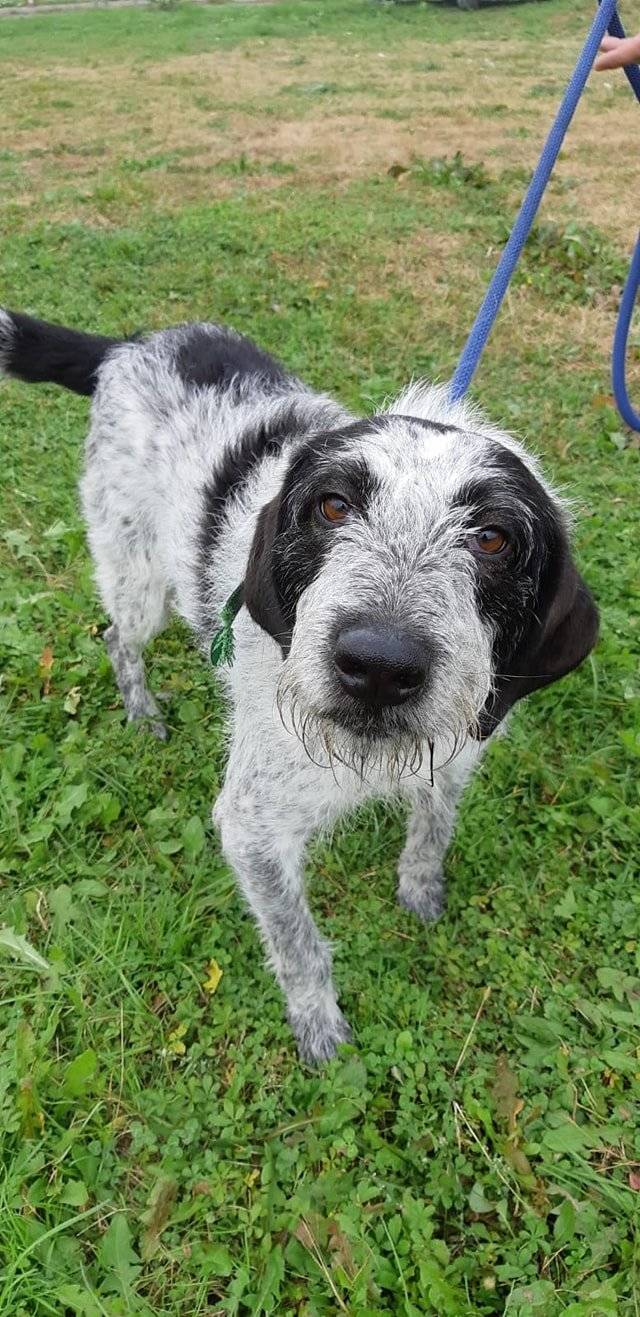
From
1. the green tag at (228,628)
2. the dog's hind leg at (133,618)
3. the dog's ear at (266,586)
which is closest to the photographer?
the dog's ear at (266,586)

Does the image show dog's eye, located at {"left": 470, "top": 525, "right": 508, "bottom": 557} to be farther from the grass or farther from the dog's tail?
the dog's tail

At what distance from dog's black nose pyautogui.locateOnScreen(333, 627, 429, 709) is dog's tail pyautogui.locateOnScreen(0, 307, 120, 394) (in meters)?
2.38

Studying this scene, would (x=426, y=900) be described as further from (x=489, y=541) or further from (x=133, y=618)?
(x=133, y=618)

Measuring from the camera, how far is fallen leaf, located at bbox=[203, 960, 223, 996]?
116 inches

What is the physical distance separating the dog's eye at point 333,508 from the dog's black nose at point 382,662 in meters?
0.45

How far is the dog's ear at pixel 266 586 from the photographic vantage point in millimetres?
2178

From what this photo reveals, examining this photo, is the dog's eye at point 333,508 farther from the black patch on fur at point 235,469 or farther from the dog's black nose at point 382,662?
the black patch on fur at point 235,469

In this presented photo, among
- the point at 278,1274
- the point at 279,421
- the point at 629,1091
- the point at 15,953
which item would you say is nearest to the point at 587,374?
the point at 279,421

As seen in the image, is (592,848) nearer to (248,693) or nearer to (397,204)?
(248,693)

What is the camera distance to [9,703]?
3.88 metres

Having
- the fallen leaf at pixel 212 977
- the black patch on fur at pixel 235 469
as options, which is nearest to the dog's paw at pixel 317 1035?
the fallen leaf at pixel 212 977

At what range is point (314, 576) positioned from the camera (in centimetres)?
205

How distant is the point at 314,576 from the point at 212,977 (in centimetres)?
168

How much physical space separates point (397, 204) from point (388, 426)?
7.58 metres
